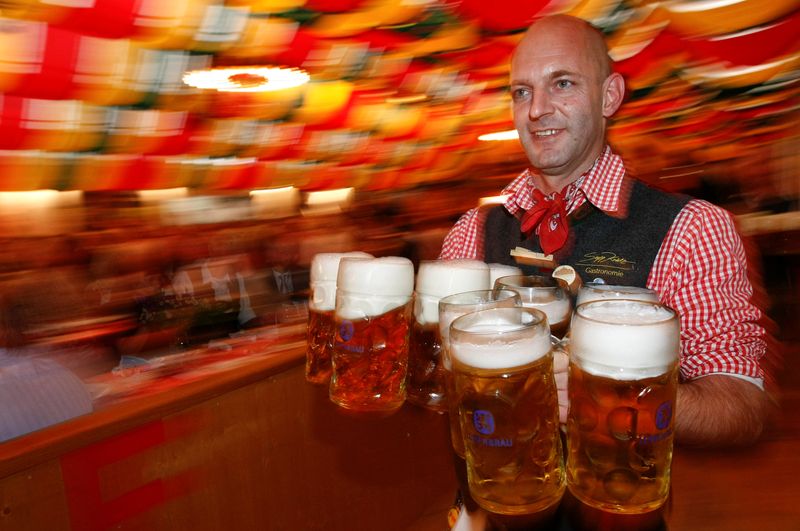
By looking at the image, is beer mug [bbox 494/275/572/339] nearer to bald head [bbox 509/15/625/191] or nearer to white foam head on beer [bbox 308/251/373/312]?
white foam head on beer [bbox 308/251/373/312]

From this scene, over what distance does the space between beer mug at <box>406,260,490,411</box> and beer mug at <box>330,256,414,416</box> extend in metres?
0.02

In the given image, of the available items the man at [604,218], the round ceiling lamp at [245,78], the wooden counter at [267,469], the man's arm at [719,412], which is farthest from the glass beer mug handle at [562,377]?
the round ceiling lamp at [245,78]

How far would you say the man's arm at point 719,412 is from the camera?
95 centimetres

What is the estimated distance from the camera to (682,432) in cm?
96

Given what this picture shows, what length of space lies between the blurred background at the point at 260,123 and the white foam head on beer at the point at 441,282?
149 centimetres

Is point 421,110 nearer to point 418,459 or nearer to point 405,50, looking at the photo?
point 405,50

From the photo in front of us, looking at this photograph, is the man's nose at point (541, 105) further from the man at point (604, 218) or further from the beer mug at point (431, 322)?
the beer mug at point (431, 322)

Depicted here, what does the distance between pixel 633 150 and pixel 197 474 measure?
7.09 m

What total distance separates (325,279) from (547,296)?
1.36ft

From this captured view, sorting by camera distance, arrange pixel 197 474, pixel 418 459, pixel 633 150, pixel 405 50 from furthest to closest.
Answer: pixel 633 150 < pixel 405 50 < pixel 418 459 < pixel 197 474

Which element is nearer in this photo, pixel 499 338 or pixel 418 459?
pixel 499 338

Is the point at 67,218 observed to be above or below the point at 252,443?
above

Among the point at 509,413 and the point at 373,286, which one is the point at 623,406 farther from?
the point at 373,286

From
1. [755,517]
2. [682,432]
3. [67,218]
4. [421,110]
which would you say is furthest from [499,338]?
[67,218]
